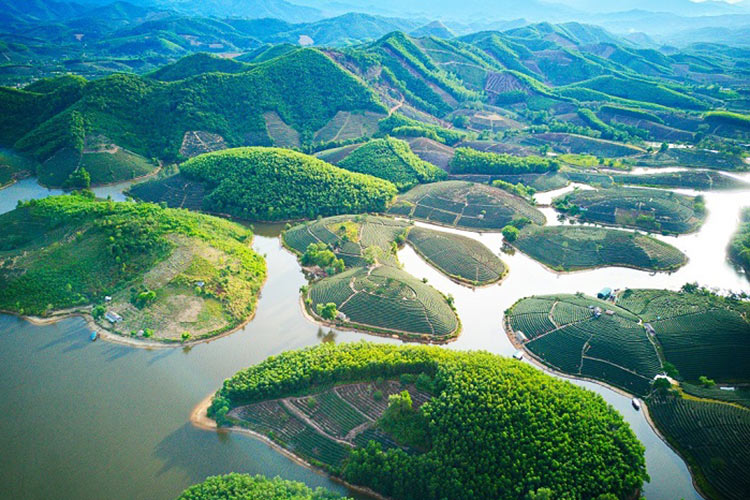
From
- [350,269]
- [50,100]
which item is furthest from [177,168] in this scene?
[350,269]

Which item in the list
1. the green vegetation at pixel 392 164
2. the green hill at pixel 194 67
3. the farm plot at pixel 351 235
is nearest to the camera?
the farm plot at pixel 351 235

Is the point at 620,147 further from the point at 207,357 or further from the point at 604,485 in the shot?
the point at 207,357

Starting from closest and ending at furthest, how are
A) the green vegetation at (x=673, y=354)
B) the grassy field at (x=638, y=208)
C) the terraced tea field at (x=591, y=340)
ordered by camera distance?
the green vegetation at (x=673, y=354)
the terraced tea field at (x=591, y=340)
the grassy field at (x=638, y=208)

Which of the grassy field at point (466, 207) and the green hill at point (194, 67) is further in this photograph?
the green hill at point (194, 67)

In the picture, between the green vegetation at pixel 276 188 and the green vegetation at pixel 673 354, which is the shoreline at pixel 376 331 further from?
the green vegetation at pixel 276 188

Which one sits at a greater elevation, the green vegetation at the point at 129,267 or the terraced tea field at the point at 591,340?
the terraced tea field at the point at 591,340

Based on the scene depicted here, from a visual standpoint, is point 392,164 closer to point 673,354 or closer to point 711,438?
point 673,354

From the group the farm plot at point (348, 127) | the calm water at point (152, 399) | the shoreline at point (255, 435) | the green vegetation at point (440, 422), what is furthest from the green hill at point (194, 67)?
the green vegetation at point (440, 422)

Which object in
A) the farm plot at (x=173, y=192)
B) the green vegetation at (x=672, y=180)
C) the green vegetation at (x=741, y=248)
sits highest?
the green vegetation at (x=672, y=180)
